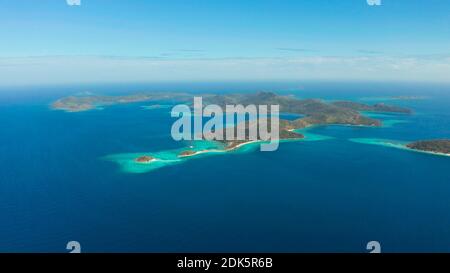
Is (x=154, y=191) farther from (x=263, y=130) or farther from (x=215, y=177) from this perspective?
(x=263, y=130)

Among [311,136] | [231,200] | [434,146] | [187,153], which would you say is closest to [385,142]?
[434,146]

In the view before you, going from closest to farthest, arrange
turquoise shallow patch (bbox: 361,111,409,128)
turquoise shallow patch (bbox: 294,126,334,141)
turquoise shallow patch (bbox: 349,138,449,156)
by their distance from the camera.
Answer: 1. turquoise shallow patch (bbox: 349,138,449,156)
2. turquoise shallow patch (bbox: 294,126,334,141)
3. turquoise shallow patch (bbox: 361,111,409,128)

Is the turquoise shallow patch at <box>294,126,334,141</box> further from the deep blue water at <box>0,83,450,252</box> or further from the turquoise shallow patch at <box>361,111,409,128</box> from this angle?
the turquoise shallow patch at <box>361,111,409,128</box>

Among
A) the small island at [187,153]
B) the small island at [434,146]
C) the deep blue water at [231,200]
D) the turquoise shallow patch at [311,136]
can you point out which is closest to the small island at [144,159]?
the deep blue water at [231,200]

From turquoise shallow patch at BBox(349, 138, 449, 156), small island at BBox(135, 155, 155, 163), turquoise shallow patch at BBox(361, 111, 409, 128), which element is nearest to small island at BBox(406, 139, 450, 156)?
turquoise shallow patch at BBox(349, 138, 449, 156)

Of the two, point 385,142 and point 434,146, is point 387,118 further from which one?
point 434,146
